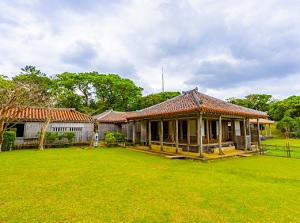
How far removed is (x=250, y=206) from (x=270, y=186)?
213 centimetres

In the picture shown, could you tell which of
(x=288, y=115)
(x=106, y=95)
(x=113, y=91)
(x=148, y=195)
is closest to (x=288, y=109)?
(x=288, y=115)

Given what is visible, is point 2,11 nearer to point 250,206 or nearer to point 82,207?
point 82,207

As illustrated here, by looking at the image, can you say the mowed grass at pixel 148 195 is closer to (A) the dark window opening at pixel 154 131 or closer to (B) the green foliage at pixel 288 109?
(A) the dark window opening at pixel 154 131

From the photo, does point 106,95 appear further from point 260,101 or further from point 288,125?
point 260,101

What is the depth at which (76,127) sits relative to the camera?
1850 cm

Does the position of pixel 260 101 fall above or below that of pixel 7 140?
above

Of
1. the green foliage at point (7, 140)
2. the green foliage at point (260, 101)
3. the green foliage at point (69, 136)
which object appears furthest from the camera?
the green foliage at point (260, 101)

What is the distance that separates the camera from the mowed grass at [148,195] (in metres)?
3.79

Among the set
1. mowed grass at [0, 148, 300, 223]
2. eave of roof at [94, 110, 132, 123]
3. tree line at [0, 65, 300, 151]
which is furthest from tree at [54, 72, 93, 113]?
mowed grass at [0, 148, 300, 223]

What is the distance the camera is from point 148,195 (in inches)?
196

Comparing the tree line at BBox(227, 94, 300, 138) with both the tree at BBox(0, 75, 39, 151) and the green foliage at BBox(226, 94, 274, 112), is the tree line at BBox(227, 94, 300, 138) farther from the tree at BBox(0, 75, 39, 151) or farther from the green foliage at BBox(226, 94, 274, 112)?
the tree at BBox(0, 75, 39, 151)

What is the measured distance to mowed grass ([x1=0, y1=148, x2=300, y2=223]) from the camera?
379 cm

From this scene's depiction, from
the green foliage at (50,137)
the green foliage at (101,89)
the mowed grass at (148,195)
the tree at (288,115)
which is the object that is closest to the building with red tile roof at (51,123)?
the green foliage at (50,137)

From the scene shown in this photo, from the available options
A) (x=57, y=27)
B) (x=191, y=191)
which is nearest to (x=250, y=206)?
(x=191, y=191)
